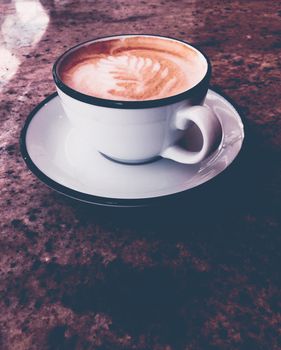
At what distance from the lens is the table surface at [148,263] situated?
0.35 metres

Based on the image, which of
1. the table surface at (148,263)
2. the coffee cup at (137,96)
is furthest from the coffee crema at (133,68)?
the table surface at (148,263)

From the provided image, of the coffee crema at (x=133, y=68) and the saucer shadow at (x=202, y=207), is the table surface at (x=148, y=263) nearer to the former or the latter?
the saucer shadow at (x=202, y=207)

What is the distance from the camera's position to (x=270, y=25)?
3.10 ft

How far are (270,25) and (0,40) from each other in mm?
690

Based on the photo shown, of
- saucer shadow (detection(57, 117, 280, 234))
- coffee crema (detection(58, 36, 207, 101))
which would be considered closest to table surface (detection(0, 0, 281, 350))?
saucer shadow (detection(57, 117, 280, 234))

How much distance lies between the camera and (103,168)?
496mm

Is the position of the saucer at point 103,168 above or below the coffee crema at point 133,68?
below

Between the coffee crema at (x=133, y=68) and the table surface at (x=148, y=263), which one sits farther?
the coffee crema at (x=133, y=68)

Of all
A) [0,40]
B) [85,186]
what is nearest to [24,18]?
Result: [0,40]

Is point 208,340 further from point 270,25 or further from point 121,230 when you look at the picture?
point 270,25

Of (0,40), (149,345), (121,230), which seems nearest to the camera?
(149,345)

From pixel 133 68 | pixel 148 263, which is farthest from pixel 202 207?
pixel 133 68

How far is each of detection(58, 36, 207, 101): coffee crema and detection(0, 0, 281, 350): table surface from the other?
145mm

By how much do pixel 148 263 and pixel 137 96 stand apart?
226mm
